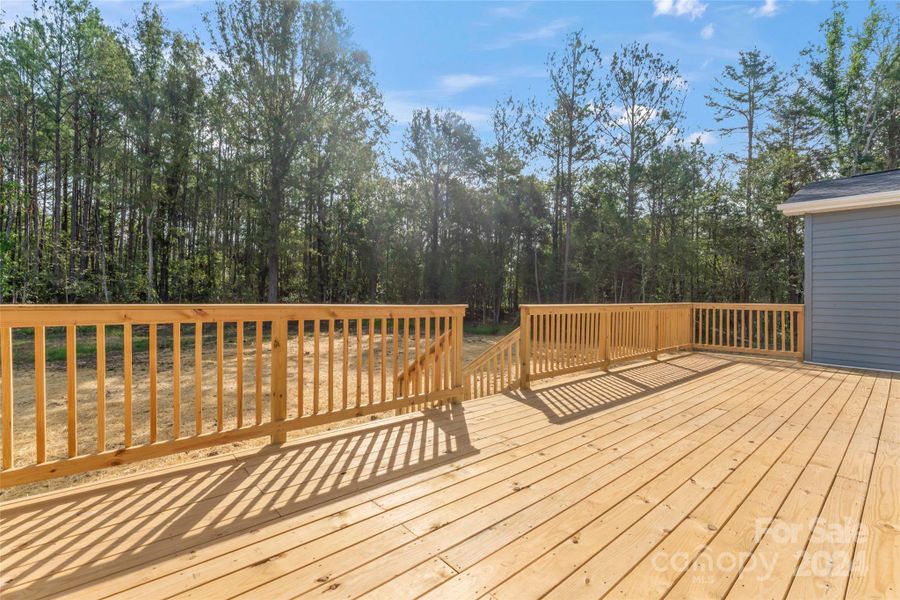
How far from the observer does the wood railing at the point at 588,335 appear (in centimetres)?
405

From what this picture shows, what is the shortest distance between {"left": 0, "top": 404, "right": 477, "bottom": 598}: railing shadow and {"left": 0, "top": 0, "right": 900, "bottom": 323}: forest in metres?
10.9

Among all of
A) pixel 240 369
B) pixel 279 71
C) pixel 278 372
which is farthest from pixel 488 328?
pixel 240 369

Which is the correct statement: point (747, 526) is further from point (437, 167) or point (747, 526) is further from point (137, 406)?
point (437, 167)

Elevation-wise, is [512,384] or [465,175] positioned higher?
[465,175]

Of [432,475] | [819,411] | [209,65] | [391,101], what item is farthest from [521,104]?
[432,475]

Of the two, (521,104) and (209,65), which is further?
(521,104)

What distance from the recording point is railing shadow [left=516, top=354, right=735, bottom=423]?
3.27m

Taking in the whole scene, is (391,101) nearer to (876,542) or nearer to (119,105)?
(119,105)

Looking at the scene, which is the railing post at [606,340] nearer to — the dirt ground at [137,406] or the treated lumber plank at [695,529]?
the treated lumber plank at [695,529]

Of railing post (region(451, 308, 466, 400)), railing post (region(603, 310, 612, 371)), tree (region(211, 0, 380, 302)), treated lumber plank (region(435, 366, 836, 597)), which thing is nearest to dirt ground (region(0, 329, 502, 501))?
railing post (region(451, 308, 466, 400))

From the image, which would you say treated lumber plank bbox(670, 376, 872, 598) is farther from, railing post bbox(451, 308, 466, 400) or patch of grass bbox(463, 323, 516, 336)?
patch of grass bbox(463, 323, 516, 336)

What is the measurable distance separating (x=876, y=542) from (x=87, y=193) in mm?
16266

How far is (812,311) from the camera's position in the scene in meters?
5.63

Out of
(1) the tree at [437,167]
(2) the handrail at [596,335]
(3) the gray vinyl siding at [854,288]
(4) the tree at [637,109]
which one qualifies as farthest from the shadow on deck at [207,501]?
(1) the tree at [437,167]
